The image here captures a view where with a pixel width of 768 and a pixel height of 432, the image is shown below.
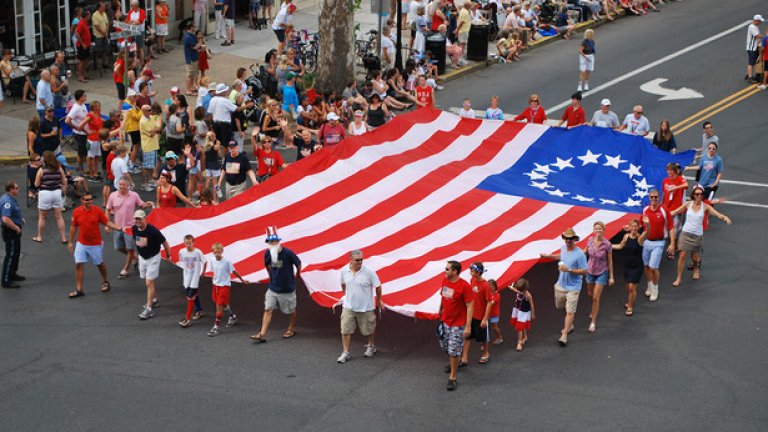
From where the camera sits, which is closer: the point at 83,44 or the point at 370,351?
the point at 370,351

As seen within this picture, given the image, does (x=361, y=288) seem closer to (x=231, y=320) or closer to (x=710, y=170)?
(x=231, y=320)

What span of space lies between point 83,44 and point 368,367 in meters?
16.2

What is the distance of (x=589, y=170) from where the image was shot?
68.5ft

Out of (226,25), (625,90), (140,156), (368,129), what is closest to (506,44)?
(625,90)

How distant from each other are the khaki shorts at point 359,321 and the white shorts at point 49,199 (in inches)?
251

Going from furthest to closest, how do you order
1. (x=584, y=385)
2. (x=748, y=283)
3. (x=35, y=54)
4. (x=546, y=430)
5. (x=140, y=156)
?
(x=35, y=54)
(x=140, y=156)
(x=748, y=283)
(x=584, y=385)
(x=546, y=430)

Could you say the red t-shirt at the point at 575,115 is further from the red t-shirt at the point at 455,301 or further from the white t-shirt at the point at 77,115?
the red t-shirt at the point at 455,301

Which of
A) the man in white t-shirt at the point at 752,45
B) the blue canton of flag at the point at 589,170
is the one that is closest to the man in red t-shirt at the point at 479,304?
the blue canton of flag at the point at 589,170

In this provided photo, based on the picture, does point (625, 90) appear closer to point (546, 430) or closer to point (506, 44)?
point (506, 44)

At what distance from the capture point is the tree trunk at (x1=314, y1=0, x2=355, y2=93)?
28625mm

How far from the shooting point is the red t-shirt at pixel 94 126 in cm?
2197

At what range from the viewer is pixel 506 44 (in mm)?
33031

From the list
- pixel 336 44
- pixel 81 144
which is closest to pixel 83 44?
pixel 336 44

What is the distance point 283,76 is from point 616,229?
10.8 metres
